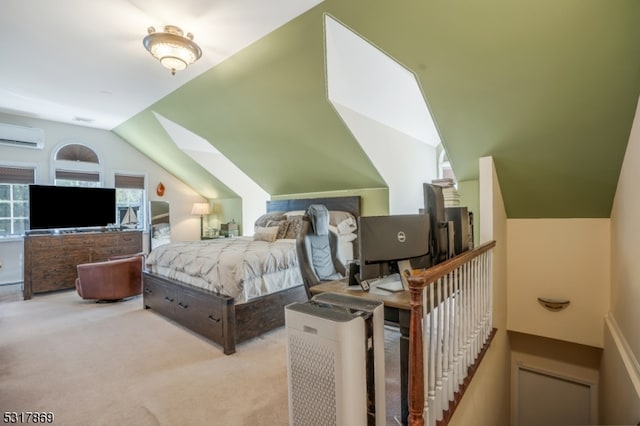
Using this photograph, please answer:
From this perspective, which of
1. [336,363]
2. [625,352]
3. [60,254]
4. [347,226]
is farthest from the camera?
[60,254]

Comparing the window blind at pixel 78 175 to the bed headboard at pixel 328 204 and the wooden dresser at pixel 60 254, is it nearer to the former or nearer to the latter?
the wooden dresser at pixel 60 254

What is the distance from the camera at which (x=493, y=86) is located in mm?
2496

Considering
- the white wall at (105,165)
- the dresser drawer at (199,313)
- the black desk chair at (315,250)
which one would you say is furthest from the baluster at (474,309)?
the white wall at (105,165)

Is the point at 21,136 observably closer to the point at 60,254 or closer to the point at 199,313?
the point at 60,254

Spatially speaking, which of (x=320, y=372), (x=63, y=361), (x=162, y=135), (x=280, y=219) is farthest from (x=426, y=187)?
(x=162, y=135)

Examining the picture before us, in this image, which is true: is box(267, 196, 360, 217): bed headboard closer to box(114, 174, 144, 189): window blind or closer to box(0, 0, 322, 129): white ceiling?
box(0, 0, 322, 129): white ceiling

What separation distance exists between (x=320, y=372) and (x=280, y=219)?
3623 mm

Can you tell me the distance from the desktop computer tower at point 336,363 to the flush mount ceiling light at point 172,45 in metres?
2.61

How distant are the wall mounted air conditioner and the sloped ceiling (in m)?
2.91

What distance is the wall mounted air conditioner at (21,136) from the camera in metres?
4.96

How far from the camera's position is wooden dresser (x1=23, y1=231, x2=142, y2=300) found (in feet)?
15.2

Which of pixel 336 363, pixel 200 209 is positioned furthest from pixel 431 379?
pixel 200 209

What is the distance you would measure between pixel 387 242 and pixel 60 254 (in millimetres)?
5660

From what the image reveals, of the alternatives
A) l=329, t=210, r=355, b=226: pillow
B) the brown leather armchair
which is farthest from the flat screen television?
l=329, t=210, r=355, b=226: pillow
